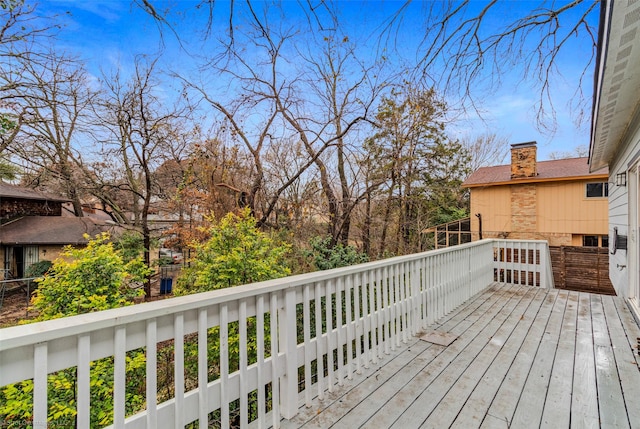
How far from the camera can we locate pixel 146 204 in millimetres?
10383

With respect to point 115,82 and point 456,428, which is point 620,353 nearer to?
point 456,428

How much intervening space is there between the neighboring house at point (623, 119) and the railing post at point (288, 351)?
2432mm

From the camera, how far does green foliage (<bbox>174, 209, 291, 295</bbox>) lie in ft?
12.3

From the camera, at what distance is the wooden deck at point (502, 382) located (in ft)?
6.59

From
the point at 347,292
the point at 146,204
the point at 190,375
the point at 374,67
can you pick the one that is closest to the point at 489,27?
the point at 347,292

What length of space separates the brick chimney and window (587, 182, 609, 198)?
180cm

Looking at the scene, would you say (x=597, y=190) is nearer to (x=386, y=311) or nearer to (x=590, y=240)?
(x=590, y=240)

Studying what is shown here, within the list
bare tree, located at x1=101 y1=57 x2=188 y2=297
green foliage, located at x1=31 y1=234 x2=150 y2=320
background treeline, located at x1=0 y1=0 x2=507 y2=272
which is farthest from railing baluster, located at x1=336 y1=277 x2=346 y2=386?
bare tree, located at x1=101 y1=57 x2=188 y2=297

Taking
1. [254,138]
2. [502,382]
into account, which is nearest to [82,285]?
[502,382]

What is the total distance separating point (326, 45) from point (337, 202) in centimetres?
407

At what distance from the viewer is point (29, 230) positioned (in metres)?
13.2

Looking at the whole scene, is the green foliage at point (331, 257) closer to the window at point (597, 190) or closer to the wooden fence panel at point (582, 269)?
the wooden fence panel at point (582, 269)

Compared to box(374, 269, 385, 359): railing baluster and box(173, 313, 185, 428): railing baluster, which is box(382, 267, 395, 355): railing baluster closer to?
box(374, 269, 385, 359): railing baluster

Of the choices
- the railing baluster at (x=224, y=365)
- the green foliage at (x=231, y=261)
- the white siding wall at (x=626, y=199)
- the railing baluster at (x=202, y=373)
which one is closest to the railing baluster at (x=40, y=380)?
the railing baluster at (x=202, y=373)
